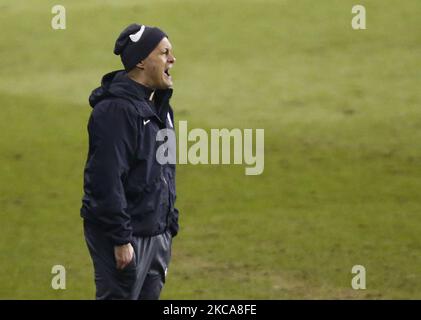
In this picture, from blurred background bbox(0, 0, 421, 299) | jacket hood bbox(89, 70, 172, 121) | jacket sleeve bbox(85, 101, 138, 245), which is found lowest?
jacket sleeve bbox(85, 101, 138, 245)

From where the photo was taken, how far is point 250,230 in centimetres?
1094

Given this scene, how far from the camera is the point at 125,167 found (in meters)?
6.10

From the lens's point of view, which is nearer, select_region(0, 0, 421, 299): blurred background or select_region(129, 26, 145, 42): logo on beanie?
select_region(129, 26, 145, 42): logo on beanie

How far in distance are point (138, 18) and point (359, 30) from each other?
286cm

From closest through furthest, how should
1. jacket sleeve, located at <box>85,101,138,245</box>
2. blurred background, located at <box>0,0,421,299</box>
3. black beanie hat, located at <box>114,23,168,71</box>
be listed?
jacket sleeve, located at <box>85,101,138,245</box>, black beanie hat, located at <box>114,23,168,71</box>, blurred background, located at <box>0,0,421,299</box>

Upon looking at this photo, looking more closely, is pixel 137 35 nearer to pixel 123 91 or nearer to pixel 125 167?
pixel 123 91

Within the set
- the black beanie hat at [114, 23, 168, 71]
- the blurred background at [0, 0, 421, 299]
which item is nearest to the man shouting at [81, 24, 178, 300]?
the black beanie hat at [114, 23, 168, 71]

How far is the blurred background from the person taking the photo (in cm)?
984

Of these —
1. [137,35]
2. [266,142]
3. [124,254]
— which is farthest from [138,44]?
[266,142]

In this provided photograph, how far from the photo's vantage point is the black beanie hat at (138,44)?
248 inches

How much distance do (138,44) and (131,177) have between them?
62 centimetres

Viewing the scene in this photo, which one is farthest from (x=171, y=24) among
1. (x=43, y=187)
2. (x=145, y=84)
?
(x=145, y=84)

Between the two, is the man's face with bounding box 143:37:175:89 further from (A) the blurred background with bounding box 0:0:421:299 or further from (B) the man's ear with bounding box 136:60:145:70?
(A) the blurred background with bounding box 0:0:421:299

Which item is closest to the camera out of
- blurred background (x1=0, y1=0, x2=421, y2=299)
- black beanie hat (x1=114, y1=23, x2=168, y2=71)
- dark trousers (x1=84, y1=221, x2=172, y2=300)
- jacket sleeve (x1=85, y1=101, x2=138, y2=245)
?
jacket sleeve (x1=85, y1=101, x2=138, y2=245)
